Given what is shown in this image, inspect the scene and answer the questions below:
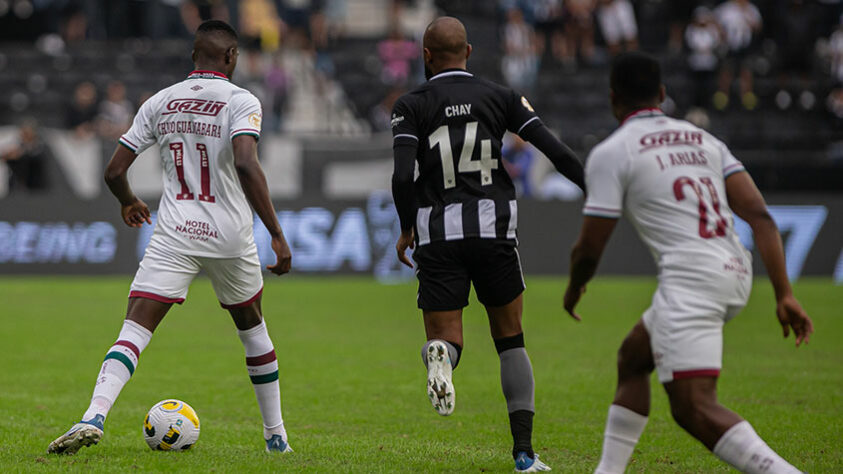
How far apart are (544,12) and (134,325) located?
63.7ft

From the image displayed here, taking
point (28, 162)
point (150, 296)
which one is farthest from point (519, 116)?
point (28, 162)

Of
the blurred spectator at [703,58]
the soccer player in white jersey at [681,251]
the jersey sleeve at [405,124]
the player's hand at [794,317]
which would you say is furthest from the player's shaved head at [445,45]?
the blurred spectator at [703,58]

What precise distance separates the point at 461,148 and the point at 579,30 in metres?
18.7

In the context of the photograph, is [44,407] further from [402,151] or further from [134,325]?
[402,151]

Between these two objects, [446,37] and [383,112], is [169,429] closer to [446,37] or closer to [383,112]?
[446,37]

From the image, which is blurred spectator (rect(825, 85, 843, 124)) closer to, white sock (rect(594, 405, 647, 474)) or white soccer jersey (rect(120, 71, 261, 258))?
white soccer jersey (rect(120, 71, 261, 258))

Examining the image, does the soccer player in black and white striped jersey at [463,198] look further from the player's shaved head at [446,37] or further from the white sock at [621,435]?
the white sock at [621,435]

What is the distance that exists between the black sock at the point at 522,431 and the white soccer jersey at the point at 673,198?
1.51 metres

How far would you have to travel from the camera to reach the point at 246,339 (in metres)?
6.61

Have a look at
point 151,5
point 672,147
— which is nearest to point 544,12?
point 151,5

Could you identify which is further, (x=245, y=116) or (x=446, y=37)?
(x=245, y=116)

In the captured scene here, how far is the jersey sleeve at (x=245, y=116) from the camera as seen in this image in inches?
243

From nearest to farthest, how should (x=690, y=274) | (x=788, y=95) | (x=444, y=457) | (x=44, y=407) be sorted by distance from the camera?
(x=690, y=274), (x=444, y=457), (x=44, y=407), (x=788, y=95)

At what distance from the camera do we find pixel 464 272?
6070 mm
